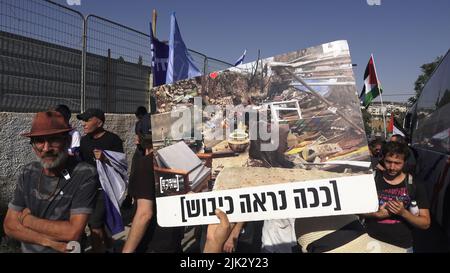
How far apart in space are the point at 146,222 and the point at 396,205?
209cm

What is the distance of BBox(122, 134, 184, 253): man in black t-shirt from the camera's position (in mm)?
3463

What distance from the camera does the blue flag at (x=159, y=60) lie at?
6.18 meters

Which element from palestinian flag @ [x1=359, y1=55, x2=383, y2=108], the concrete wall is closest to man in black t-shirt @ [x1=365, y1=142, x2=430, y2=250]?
the concrete wall

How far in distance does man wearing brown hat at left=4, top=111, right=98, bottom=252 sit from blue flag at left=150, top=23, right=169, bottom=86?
11.3 ft

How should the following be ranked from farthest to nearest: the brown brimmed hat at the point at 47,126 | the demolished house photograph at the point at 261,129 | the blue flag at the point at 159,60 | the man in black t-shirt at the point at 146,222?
the blue flag at the point at 159,60 → the man in black t-shirt at the point at 146,222 → the brown brimmed hat at the point at 47,126 → the demolished house photograph at the point at 261,129

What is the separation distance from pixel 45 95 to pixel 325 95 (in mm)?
5001

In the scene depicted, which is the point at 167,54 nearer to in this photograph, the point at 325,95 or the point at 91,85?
→ the point at 91,85

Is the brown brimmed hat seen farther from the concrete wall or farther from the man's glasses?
the concrete wall

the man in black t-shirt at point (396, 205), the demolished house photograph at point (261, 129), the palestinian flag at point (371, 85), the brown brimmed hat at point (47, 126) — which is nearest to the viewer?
the demolished house photograph at point (261, 129)

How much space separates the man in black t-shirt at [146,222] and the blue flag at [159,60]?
2438 millimetres

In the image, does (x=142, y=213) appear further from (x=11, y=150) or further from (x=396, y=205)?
(x=11, y=150)

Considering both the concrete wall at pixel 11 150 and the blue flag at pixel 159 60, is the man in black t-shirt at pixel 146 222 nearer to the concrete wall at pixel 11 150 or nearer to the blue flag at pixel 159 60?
the blue flag at pixel 159 60

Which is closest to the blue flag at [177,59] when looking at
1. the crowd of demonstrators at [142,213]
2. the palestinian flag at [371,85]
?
the crowd of demonstrators at [142,213]

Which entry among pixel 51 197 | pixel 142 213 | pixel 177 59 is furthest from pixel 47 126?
pixel 177 59
